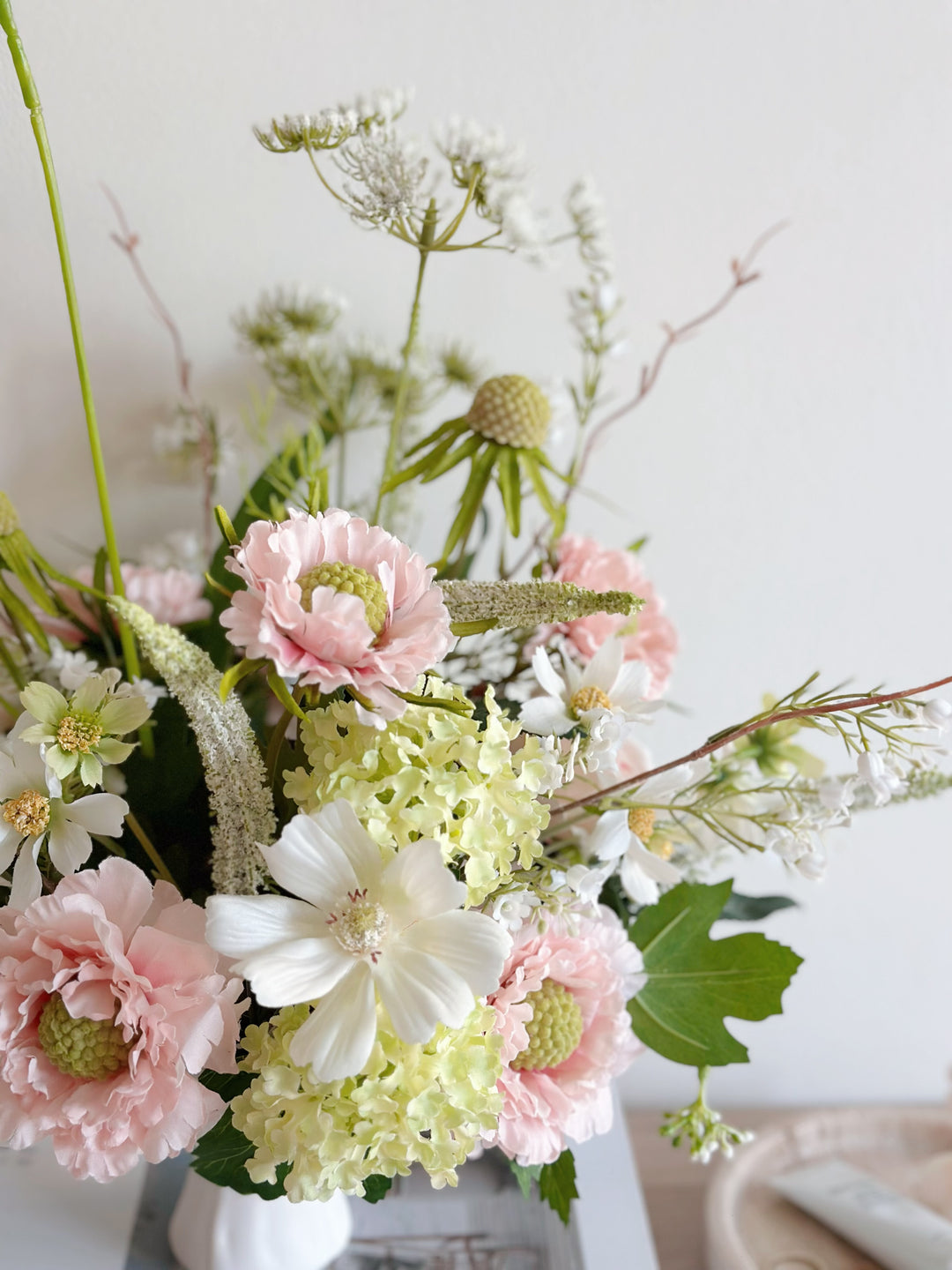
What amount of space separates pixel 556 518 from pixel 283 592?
286mm

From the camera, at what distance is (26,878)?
46 centimetres

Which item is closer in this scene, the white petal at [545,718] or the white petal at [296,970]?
the white petal at [296,970]

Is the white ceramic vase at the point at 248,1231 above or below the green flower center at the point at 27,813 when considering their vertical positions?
below

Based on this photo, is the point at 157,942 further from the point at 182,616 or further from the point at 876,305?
the point at 876,305

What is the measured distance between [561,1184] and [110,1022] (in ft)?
0.87

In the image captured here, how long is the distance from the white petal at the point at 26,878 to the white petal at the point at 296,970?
127 millimetres

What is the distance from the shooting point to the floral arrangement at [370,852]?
403 millimetres

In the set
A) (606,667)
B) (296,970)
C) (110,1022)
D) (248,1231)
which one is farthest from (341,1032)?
(248,1231)

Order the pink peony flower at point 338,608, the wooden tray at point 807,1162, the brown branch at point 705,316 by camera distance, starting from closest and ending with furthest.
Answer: the pink peony flower at point 338,608 < the brown branch at point 705,316 < the wooden tray at point 807,1162

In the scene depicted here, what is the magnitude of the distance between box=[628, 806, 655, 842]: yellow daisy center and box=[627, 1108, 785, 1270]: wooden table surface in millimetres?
481

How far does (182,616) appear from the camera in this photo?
67cm

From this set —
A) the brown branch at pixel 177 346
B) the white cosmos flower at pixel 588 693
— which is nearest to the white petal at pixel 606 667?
the white cosmos flower at pixel 588 693

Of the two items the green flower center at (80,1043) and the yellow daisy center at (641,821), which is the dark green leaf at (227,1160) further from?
the yellow daisy center at (641,821)

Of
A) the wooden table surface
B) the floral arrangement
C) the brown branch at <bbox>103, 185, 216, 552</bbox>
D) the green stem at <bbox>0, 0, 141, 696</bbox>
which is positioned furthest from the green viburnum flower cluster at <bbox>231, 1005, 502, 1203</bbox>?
the wooden table surface
